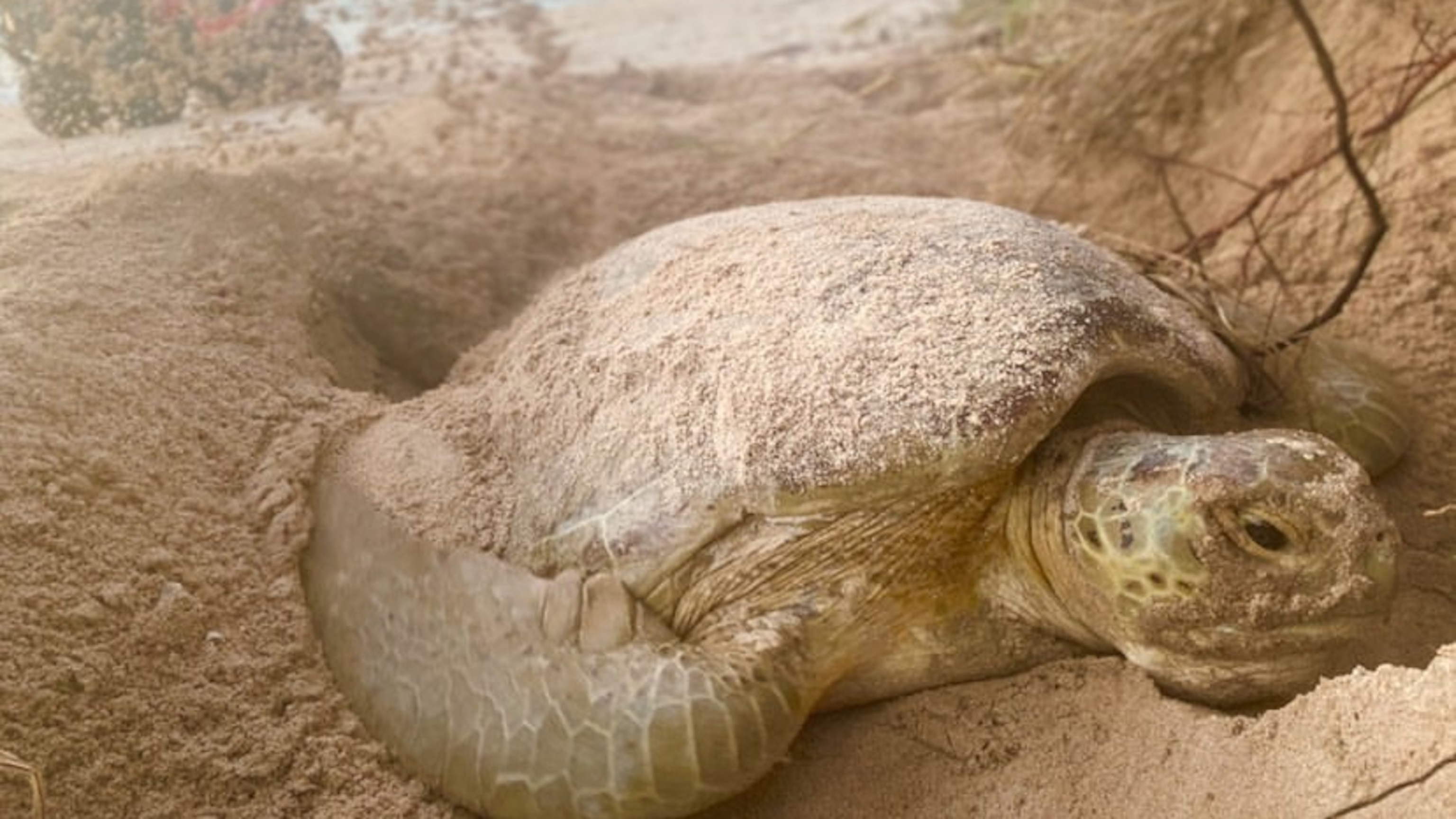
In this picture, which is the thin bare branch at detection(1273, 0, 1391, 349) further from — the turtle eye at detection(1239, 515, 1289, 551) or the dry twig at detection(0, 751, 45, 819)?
the dry twig at detection(0, 751, 45, 819)

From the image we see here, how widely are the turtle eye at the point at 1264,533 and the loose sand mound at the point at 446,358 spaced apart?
18 centimetres

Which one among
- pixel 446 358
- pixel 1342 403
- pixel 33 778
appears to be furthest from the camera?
pixel 446 358

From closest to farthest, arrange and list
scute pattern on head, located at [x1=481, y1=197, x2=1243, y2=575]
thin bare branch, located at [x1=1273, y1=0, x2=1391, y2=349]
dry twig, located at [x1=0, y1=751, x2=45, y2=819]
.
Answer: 1. dry twig, located at [x1=0, y1=751, x2=45, y2=819]
2. scute pattern on head, located at [x1=481, y1=197, x2=1243, y2=575]
3. thin bare branch, located at [x1=1273, y1=0, x2=1391, y2=349]

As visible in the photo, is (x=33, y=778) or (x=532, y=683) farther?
(x=532, y=683)

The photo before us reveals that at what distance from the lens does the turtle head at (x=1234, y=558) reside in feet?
4.46

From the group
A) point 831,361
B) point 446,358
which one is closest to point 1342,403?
point 831,361

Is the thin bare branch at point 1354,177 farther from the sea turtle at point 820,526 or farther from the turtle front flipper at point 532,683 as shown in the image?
the turtle front flipper at point 532,683

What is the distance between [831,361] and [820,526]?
24 cm

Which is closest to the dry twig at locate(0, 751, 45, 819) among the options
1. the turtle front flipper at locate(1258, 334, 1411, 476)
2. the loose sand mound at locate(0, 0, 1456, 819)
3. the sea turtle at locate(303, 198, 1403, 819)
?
the loose sand mound at locate(0, 0, 1456, 819)

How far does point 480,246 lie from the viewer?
282 centimetres

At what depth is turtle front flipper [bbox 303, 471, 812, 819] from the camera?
4.62 feet

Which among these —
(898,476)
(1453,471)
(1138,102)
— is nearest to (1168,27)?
(1138,102)

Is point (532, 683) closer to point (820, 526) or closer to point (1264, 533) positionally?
point (820, 526)

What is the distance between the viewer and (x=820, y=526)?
154 cm
